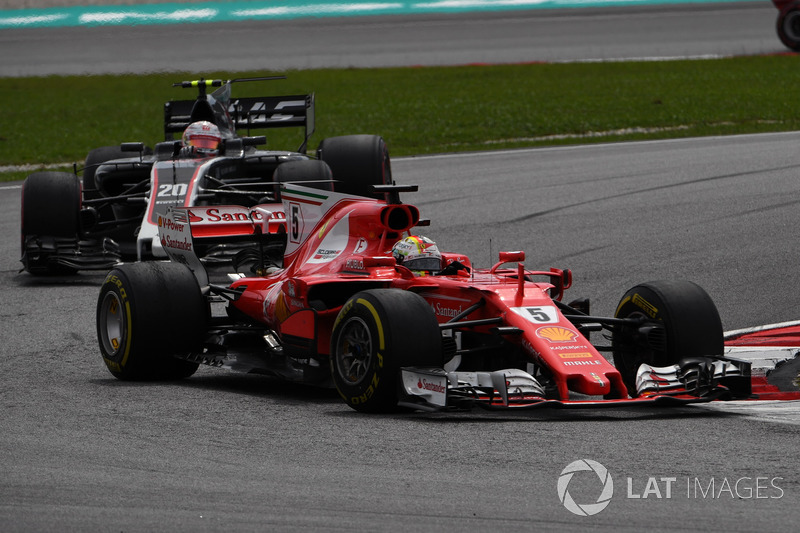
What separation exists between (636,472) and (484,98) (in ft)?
76.7

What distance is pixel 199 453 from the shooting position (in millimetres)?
6398

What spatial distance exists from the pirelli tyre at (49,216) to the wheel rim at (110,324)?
5.35 m

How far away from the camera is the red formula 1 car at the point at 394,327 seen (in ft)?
23.5

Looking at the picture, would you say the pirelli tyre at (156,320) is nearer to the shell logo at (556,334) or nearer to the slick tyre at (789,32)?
the shell logo at (556,334)

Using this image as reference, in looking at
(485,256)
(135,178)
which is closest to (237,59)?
(135,178)

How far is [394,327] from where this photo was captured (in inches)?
280

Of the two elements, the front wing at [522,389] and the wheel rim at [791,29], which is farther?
the wheel rim at [791,29]

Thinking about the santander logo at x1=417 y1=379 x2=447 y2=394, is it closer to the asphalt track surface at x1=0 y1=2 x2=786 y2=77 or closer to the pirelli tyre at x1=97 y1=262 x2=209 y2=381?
the pirelli tyre at x1=97 y1=262 x2=209 y2=381

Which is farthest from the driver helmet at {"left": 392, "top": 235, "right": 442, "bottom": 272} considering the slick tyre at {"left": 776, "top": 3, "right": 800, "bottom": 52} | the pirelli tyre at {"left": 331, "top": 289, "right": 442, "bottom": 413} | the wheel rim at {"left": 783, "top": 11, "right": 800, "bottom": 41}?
the wheel rim at {"left": 783, "top": 11, "right": 800, "bottom": 41}

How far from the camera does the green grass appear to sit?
2427 centimetres

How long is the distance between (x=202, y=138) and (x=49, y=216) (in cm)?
194

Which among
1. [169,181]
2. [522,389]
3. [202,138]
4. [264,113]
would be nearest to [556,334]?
[522,389]

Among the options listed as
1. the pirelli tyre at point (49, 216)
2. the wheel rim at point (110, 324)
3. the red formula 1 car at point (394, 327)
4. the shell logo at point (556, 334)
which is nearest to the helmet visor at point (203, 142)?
the pirelli tyre at point (49, 216)

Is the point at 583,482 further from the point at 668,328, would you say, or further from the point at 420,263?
the point at 420,263
